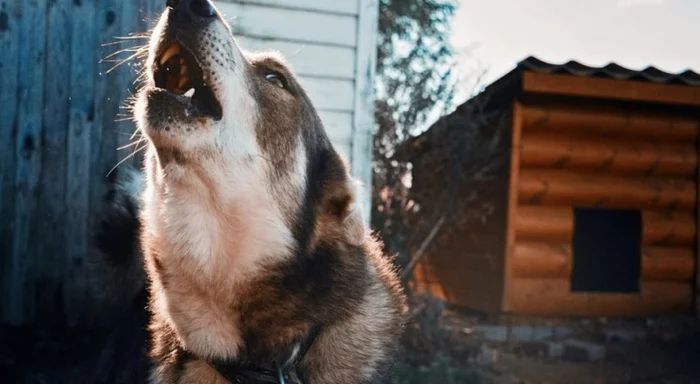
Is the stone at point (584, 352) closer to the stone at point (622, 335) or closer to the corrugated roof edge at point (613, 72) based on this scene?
the stone at point (622, 335)

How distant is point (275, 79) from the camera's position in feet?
8.72

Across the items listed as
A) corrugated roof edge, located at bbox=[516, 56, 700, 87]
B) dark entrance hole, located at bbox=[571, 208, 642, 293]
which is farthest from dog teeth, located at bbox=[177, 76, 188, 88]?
dark entrance hole, located at bbox=[571, 208, 642, 293]

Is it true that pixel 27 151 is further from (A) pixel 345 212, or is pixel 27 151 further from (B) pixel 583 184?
(B) pixel 583 184

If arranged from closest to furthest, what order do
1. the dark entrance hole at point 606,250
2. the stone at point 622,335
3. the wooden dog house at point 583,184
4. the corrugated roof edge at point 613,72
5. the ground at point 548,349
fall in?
the ground at point 548,349 < the corrugated roof edge at point 613,72 < the stone at point 622,335 < the wooden dog house at point 583,184 < the dark entrance hole at point 606,250

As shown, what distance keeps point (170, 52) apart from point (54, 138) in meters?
2.28

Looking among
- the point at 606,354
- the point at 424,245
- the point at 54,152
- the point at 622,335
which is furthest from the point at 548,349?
the point at 54,152

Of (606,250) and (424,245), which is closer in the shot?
(424,245)

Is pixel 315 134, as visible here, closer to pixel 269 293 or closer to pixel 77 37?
pixel 269 293

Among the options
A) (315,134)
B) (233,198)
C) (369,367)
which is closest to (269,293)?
(233,198)

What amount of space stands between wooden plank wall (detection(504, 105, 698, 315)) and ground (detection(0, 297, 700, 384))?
0.91ft

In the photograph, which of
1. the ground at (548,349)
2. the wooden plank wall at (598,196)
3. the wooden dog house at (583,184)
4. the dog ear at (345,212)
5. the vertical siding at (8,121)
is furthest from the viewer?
the wooden plank wall at (598,196)

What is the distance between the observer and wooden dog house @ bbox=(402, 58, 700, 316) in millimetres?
6848

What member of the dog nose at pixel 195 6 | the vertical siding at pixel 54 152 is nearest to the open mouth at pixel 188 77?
the dog nose at pixel 195 6

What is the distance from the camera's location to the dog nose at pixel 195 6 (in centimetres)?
228
